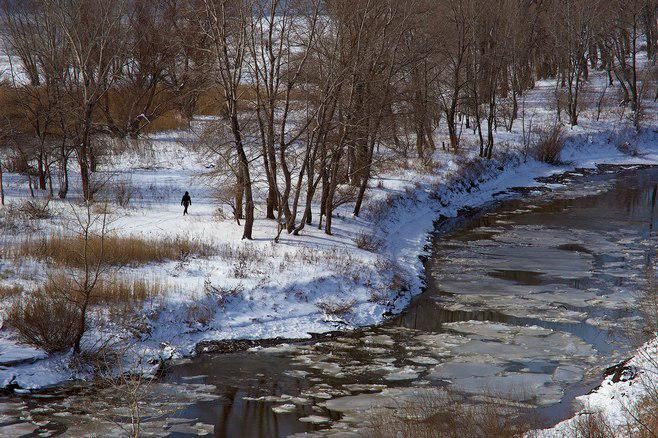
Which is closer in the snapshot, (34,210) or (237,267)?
(237,267)

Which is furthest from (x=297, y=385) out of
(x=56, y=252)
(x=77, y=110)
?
(x=77, y=110)

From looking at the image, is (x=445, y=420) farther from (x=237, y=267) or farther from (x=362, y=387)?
(x=237, y=267)

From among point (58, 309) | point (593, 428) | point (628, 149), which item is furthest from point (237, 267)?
point (628, 149)

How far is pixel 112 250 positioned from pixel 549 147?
3432cm

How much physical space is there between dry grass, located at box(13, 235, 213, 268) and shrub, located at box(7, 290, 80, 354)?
3.05m

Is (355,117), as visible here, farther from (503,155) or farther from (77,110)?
(503,155)

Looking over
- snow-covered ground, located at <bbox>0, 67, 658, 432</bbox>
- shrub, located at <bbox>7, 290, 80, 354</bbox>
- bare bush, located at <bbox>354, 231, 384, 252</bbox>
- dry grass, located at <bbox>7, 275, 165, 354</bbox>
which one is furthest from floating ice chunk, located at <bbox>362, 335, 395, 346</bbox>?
shrub, located at <bbox>7, 290, 80, 354</bbox>

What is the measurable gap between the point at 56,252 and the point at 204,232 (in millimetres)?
5119

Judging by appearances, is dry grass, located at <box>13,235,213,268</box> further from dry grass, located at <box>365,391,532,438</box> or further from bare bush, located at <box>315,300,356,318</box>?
dry grass, located at <box>365,391,532,438</box>

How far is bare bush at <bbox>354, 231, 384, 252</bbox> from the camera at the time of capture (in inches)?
939

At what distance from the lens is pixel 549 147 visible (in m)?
47.1

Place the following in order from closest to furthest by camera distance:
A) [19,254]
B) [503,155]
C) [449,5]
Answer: [19,254] < [449,5] < [503,155]

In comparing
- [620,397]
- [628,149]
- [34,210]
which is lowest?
[620,397]

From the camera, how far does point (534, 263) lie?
2494cm
